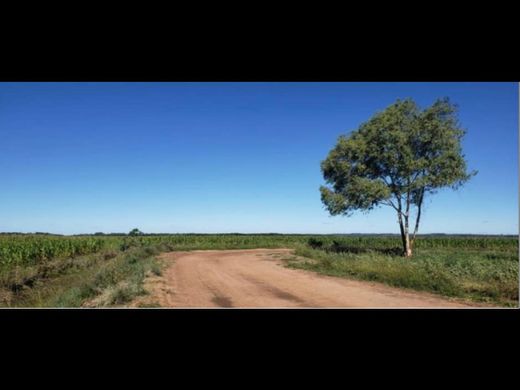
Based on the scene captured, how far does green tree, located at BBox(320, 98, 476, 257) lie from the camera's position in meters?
16.5

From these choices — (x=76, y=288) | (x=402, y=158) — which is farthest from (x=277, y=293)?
(x=402, y=158)

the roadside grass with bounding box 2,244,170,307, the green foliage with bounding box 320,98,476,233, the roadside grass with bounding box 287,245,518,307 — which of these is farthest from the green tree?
the roadside grass with bounding box 2,244,170,307

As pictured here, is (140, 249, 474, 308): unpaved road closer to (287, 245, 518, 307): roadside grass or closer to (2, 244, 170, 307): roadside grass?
(287, 245, 518, 307): roadside grass

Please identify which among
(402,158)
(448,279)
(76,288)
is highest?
(402,158)

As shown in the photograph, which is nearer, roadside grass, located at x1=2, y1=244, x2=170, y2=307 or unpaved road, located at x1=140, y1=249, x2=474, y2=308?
unpaved road, located at x1=140, y1=249, x2=474, y2=308

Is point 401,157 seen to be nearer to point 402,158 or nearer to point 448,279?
point 402,158

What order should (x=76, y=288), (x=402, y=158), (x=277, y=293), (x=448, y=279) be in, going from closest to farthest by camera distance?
(x=277, y=293)
(x=448, y=279)
(x=76, y=288)
(x=402, y=158)

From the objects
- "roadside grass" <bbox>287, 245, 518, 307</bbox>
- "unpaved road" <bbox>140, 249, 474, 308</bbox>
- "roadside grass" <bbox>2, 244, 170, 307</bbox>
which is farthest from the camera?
"roadside grass" <bbox>2, 244, 170, 307</bbox>

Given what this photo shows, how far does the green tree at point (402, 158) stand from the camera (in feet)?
54.2

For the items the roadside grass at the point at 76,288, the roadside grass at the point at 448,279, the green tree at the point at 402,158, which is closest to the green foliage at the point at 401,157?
the green tree at the point at 402,158

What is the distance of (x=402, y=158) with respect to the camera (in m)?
17.0
